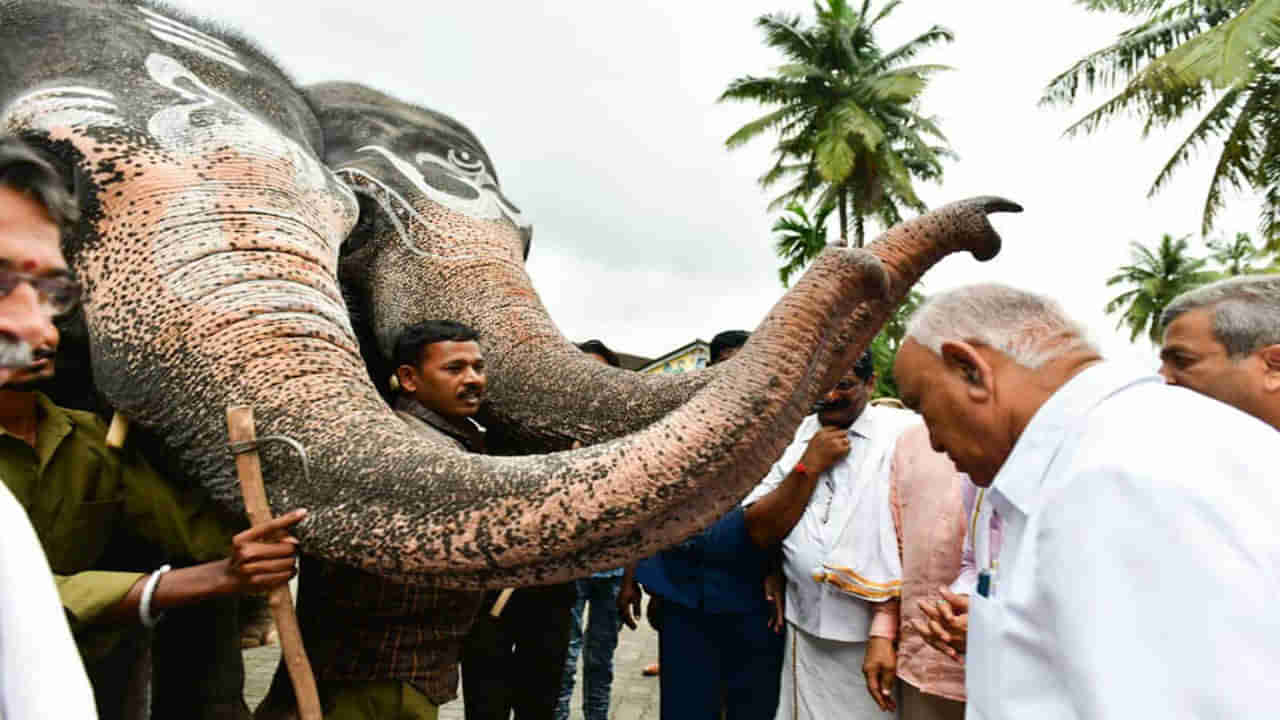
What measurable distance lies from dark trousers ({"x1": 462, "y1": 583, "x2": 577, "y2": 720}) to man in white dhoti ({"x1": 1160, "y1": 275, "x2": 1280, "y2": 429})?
240cm

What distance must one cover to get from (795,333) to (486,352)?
144 cm

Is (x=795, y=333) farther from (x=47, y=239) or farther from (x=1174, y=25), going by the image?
(x=1174, y=25)

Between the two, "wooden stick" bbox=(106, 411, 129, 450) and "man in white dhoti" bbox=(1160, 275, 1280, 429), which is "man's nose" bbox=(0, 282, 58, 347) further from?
"man in white dhoti" bbox=(1160, 275, 1280, 429)

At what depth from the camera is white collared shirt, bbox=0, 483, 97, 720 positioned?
2.80ft

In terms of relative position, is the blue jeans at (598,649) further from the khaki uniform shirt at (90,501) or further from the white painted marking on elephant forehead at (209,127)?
the white painted marking on elephant forehead at (209,127)

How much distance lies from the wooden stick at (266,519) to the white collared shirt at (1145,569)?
1315mm

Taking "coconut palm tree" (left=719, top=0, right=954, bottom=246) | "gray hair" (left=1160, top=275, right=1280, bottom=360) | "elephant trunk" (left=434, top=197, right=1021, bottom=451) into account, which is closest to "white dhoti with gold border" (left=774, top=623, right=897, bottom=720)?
"elephant trunk" (left=434, top=197, right=1021, bottom=451)

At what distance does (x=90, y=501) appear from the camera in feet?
6.81

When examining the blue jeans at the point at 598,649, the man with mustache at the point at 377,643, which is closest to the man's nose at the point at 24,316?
the man with mustache at the point at 377,643

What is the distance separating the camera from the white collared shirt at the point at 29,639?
853mm

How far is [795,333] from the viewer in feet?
5.44

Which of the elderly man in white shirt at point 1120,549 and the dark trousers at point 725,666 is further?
the dark trousers at point 725,666

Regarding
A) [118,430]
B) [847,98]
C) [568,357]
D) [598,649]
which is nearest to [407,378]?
[568,357]

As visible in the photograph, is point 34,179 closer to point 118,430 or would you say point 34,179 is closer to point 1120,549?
point 118,430
